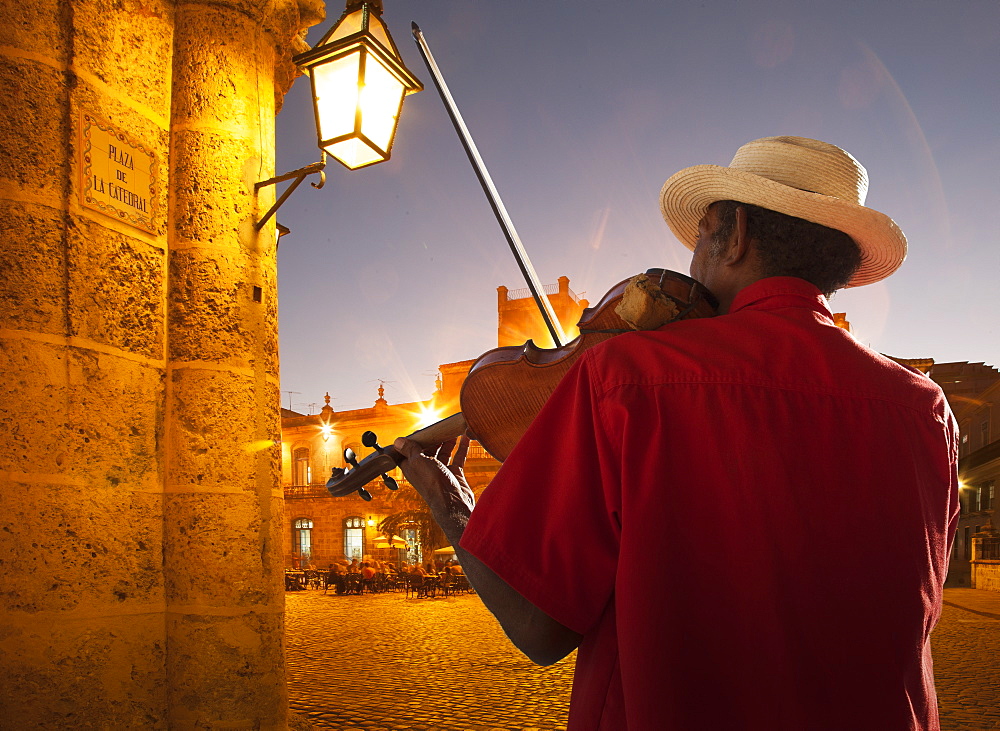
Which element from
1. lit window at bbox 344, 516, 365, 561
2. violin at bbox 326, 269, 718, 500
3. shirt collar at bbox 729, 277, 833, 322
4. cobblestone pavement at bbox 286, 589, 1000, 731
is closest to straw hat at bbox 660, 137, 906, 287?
shirt collar at bbox 729, 277, 833, 322

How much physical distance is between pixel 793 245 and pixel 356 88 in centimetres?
244

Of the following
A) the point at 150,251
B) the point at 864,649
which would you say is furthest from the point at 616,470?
the point at 150,251

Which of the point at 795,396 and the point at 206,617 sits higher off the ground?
the point at 795,396

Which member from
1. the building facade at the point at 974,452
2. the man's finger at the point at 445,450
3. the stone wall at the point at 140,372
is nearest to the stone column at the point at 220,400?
the stone wall at the point at 140,372

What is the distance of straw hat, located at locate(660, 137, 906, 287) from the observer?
3.40 feet

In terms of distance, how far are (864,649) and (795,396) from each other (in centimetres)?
30

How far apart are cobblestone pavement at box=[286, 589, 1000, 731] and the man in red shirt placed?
14.1ft

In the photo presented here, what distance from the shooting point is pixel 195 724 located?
106 inches

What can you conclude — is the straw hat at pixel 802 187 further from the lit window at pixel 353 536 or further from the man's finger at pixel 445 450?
the lit window at pixel 353 536

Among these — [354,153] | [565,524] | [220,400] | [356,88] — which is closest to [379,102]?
[356,88]

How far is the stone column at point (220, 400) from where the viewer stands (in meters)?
2.74

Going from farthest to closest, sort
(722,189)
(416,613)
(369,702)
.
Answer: (416,613)
(369,702)
(722,189)

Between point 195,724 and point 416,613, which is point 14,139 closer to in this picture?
point 195,724

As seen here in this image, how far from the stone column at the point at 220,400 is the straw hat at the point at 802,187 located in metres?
2.24
